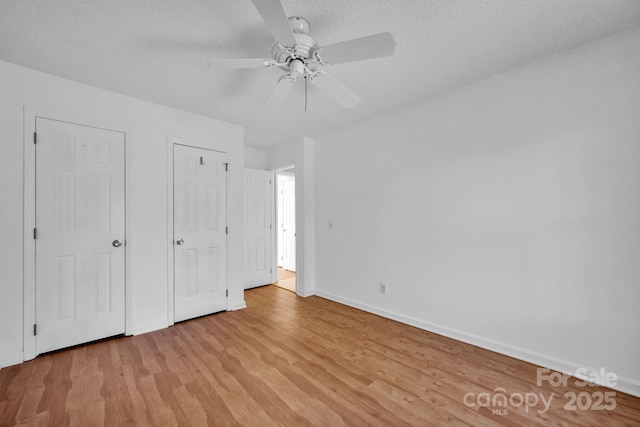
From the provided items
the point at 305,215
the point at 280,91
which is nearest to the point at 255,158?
the point at 305,215

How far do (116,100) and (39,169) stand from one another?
959 millimetres

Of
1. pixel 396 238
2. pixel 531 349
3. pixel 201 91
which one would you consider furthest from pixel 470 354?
pixel 201 91

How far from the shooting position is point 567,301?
209 centimetres

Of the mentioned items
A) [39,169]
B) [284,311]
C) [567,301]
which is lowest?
[284,311]

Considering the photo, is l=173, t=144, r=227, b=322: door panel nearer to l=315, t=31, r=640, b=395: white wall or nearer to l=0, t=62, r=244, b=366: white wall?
l=0, t=62, r=244, b=366: white wall

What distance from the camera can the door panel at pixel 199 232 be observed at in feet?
10.3

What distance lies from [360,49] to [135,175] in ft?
8.69

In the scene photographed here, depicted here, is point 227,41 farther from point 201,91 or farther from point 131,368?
point 131,368

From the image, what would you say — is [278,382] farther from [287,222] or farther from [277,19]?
[287,222]

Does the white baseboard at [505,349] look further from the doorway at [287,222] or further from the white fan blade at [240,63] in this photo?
the doorway at [287,222]

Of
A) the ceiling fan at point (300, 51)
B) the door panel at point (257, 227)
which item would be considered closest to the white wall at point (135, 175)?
the door panel at point (257, 227)

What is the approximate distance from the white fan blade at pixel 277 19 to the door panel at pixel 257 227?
3219 millimetres

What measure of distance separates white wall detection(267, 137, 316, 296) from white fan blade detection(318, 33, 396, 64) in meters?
2.55

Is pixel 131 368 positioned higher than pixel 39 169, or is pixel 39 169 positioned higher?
pixel 39 169
